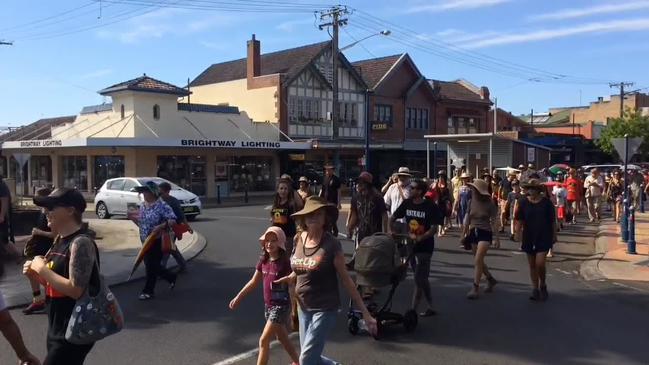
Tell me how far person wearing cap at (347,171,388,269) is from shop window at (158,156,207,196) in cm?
2578

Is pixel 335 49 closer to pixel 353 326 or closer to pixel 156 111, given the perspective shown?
pixel 156 111

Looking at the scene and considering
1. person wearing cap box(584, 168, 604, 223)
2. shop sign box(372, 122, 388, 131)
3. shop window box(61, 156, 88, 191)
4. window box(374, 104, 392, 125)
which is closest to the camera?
person wearing cap box(584, 168, 604, 223)

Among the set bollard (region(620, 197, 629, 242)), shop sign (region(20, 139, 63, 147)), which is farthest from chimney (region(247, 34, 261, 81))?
bollard (region(620, 197, 629, 242))

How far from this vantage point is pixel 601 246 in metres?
14.0

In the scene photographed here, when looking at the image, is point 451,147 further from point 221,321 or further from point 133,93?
point 221,321

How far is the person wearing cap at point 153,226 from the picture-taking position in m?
8.47

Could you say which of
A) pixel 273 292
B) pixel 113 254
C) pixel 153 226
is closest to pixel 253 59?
pixel 113 254

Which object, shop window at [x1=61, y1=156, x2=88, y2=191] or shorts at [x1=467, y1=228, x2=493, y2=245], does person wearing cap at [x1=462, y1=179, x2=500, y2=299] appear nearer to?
shorts at [x1=467, y1=228, x2=493, y2=245]

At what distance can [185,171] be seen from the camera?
33906 mm

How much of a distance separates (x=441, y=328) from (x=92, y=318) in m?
4.25

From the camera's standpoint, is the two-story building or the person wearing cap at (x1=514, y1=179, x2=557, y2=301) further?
the two-story building

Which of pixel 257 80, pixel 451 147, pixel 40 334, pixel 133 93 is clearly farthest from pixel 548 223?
pixel 257 80

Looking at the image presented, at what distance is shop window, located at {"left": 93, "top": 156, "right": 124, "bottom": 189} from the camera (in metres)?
32.7

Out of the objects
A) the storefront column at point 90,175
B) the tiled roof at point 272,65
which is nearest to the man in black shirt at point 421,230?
the storefront column at point 90,175
